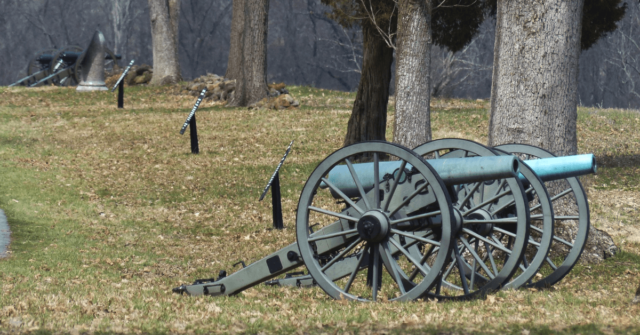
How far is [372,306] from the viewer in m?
5.38

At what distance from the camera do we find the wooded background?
4309 cm

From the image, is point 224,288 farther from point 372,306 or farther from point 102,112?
point 102,112

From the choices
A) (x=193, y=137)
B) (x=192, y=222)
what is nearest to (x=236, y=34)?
(x=193, y=137)

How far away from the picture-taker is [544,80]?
7801mm

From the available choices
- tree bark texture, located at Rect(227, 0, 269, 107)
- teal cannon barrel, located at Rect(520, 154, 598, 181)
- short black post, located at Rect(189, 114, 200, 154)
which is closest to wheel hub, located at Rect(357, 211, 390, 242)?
teal cannon barrel, located at Rect(520, 154, 598, 181)

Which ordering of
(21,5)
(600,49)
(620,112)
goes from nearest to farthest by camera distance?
(620,112)
(600,49)
(21,5)

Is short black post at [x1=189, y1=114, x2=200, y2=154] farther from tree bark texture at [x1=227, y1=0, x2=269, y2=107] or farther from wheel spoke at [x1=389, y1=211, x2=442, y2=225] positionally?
wheel spoke at [x1=389, y1=211, x2=442, y2=225]

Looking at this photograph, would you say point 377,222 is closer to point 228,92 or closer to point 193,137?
point 193,137

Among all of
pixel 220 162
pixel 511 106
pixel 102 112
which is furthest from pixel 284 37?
pixel 511 106

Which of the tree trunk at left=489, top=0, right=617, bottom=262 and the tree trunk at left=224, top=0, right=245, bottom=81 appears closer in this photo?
the tree trunk at left=489, top=0, right=617, bottom=262

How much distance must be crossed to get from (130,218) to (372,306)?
6.44 m

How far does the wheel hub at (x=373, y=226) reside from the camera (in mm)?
5500

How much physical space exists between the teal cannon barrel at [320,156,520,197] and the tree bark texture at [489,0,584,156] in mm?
2522

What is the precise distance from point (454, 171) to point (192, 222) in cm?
623
